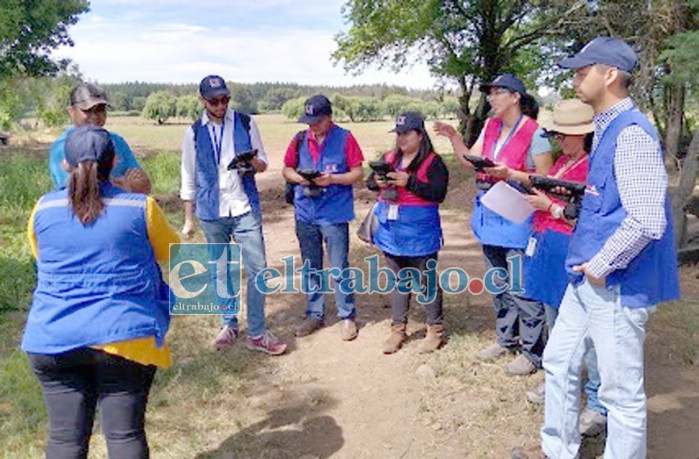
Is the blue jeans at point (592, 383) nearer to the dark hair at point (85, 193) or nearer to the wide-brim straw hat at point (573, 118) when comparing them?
the wide-brim straw hat at point (573, 118)

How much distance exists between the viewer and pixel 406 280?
4.63m

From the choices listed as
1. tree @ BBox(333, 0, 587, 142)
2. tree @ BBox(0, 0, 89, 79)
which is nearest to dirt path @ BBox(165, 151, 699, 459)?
tree @ BBox(333, 0, 587, 142)

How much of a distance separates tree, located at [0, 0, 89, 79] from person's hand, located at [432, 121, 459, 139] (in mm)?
14452

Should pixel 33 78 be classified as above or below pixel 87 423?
above

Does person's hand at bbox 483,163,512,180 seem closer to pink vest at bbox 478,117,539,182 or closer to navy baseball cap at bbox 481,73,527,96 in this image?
pink vest at bbox 478,117,539,182

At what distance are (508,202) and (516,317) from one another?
1.22 m

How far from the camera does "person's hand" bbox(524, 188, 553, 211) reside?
325 centimetres

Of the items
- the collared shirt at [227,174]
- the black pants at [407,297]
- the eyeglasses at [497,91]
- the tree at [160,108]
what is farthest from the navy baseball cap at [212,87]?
the tree at [160,108]

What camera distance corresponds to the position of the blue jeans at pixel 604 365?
264 centimetres

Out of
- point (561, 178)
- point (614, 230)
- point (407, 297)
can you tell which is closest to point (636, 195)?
point (614, 230)

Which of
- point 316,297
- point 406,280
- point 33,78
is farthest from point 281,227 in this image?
point 33,78

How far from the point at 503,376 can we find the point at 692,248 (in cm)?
491

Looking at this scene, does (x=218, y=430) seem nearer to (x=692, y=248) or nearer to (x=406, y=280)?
(x=406, y=280)

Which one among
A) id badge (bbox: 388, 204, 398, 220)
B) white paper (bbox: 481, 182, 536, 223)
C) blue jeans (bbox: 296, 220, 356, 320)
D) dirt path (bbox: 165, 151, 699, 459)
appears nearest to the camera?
white paper (bbox: 481, 182, 536, 223)
